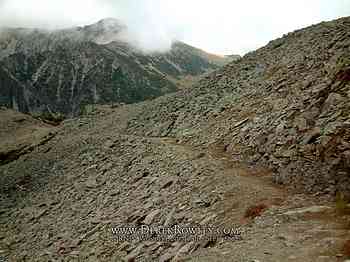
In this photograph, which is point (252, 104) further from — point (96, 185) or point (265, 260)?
point (265, 260)

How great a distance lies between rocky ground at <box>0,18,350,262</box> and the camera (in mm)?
21047

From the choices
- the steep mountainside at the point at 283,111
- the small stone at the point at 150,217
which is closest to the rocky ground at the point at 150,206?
the small stone at the point at 150,217

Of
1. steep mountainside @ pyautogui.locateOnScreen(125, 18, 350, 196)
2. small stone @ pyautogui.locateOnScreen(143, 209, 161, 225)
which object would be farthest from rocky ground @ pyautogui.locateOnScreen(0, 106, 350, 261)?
steep mountainside @ pyautogui.locateOnScreen(125, 18, 350, 196)

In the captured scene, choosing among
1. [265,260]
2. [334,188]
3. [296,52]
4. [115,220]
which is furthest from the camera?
[296,52]

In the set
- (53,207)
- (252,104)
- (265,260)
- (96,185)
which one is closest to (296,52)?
(252,104)

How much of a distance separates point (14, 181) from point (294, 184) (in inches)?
1330

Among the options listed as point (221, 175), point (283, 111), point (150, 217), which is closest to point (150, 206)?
point (150, 217)

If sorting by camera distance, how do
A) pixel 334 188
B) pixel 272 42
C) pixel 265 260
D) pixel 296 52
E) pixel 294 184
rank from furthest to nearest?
pixel 272 42
pixel 296 52
pixel 294 184
pixel 334 188
pixel 265 260

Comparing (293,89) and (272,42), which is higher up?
(272,42)

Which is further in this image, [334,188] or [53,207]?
[53,207]

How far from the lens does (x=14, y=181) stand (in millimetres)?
50094

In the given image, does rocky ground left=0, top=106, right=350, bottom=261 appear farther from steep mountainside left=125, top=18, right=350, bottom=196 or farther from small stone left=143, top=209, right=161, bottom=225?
steep mountainside left=125, top=18, right=350, bottom=196

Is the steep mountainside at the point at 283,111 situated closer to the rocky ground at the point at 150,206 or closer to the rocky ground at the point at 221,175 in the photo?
the rocky ground at the point at 221,175

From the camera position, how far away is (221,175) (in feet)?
93.2
